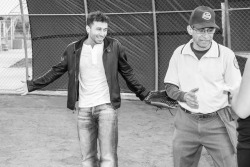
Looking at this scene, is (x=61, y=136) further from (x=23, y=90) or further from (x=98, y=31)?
(x=23, y=90)

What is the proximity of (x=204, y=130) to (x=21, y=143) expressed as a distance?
171 inches

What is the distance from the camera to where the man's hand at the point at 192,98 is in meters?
3.38

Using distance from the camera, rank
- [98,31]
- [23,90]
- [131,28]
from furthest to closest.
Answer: [23,90], [131,28], [98,31]

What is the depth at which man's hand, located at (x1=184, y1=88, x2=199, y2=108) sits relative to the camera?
11.1 ft

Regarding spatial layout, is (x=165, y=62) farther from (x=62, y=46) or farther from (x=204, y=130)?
(x=204, y=130)

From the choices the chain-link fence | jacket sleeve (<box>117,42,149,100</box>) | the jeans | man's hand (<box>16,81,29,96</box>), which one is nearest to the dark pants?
the jeans

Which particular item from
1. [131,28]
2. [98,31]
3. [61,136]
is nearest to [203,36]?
[98,31]

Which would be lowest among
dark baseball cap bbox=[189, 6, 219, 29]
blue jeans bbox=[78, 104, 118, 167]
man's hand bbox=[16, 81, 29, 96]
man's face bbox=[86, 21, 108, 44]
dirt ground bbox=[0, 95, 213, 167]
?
man's hand bbox=[16, 81, 29, 96]

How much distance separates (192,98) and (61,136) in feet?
15.3

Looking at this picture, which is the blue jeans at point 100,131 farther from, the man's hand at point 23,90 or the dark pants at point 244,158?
the man's hand at point 23,90

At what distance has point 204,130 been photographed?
353 cm

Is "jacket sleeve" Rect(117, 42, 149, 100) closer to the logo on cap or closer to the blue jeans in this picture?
the blue jeans

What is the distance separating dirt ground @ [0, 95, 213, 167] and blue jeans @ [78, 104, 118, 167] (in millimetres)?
1474

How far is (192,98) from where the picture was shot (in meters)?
3.38
